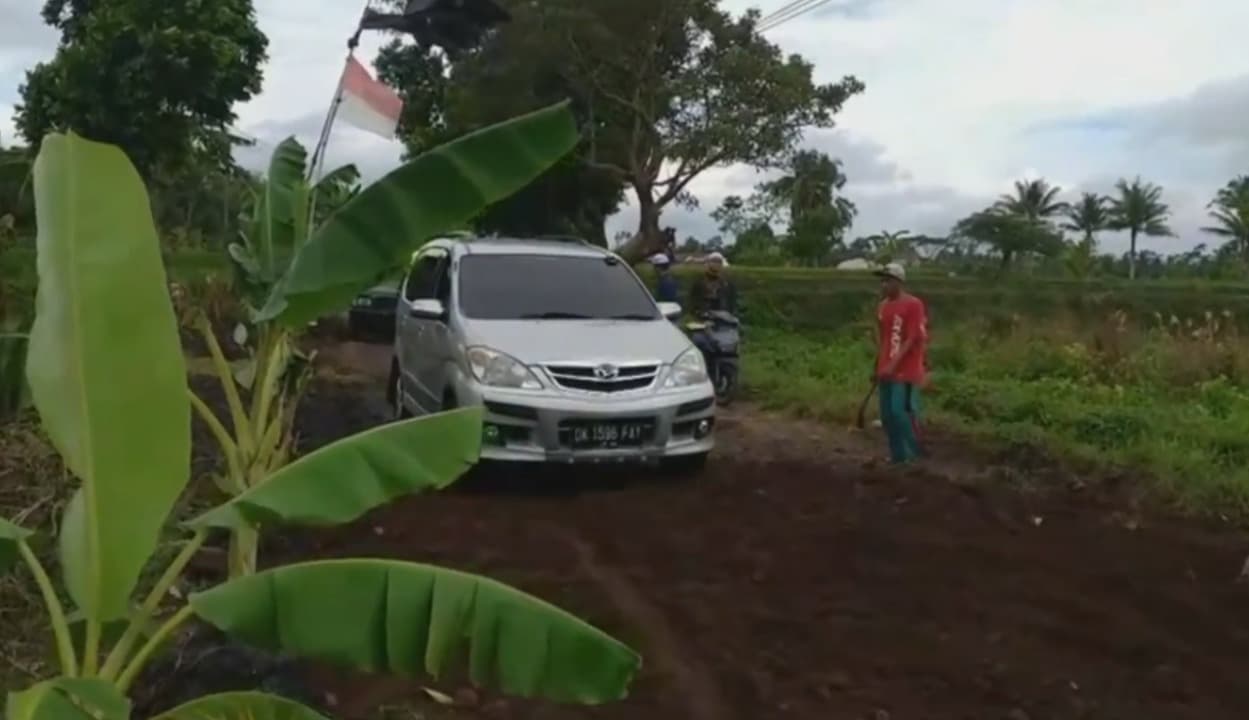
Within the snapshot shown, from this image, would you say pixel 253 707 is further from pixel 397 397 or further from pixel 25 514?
pixel 397 397

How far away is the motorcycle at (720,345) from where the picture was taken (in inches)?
542

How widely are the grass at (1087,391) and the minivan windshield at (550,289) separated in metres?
3.37

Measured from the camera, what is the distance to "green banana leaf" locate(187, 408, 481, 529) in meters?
3.41

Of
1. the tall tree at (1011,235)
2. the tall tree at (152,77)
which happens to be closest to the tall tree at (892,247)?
the tall tree at (1011,235)

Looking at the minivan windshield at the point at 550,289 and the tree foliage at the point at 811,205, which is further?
the tree foliage at the point at 811,205

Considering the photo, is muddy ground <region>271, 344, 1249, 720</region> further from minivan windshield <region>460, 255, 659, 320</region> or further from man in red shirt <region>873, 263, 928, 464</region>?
minivan windshield <region>460, 255, 659, 320</region>

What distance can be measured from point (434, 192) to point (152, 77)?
2254cm

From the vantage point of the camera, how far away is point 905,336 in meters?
9.58

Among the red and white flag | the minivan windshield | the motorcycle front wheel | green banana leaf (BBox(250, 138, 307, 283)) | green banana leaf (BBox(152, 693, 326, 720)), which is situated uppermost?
the red and white flag

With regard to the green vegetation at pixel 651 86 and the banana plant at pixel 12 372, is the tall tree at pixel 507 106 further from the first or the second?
the banana plant at pixel 12 372

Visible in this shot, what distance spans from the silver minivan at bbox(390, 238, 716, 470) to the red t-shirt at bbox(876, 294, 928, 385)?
1437 mm

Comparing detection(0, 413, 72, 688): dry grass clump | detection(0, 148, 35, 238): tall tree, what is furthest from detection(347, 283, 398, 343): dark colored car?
detection(0, 413, 72, 688): dry grass clump

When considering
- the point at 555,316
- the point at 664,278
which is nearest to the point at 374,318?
the point at 664,278

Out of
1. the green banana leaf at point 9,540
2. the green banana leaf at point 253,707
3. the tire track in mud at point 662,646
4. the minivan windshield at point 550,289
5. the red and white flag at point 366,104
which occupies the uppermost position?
the red and white flag at point 366,104
